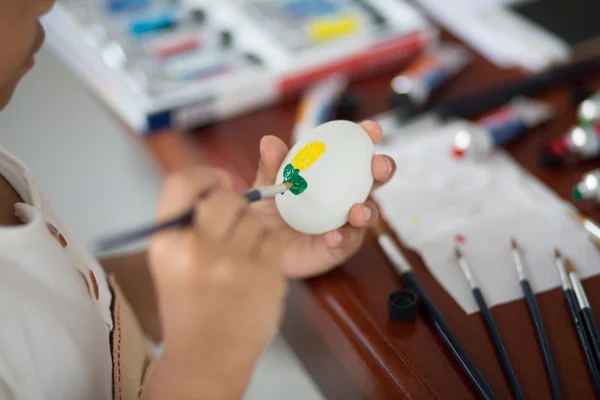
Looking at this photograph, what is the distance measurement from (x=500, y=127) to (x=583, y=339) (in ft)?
0.99

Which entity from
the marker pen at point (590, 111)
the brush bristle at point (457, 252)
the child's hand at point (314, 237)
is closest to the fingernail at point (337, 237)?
the child's hand at point (314, 237)

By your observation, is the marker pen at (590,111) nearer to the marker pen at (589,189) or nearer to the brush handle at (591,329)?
the marker pen at (589,189)

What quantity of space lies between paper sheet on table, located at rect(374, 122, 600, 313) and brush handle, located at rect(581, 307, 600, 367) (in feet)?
0.16

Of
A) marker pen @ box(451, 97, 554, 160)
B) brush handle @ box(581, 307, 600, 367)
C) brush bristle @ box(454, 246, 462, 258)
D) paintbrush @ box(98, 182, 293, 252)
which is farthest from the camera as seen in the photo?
marker pen @ box(451, 97, 554, 160)

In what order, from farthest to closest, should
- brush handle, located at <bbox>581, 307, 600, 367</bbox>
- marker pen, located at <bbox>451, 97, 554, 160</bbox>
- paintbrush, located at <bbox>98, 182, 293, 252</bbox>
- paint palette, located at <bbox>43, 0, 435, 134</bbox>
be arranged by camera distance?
1. paint palette, located at <bbox>43, 0, 435, 134</bbox>
2. marker pen, located at <bbox>451, 97, 554, 160</bbox>
3. brush handle, located at <bbox>581, 307, 600, 367</bbox>
4. paintbrush, located at <bbox>98, 182, 293, 252</bbox>

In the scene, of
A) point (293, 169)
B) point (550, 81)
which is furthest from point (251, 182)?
point (550, 81)

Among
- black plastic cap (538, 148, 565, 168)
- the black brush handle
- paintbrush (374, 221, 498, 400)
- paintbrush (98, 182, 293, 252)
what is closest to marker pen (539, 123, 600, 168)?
black plastic cap (538, 148, 565, 168)

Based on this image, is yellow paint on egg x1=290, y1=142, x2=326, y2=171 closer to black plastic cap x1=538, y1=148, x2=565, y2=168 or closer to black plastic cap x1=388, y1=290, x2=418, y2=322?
black plastic cap x1=388, y1=290, x2=418, y2=322

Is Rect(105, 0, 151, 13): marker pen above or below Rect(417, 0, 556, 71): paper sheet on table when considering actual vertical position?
above

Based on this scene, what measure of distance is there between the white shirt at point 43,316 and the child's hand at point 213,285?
0.11m

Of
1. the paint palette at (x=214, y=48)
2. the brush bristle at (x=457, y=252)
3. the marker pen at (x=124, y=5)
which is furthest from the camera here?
the marker pen at (x=124, y=5)

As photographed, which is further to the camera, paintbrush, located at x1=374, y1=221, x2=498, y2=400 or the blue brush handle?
the blue brush handle

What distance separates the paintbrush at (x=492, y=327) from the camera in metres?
0.52

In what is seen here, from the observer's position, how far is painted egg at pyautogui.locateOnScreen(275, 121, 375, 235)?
1.88ft
